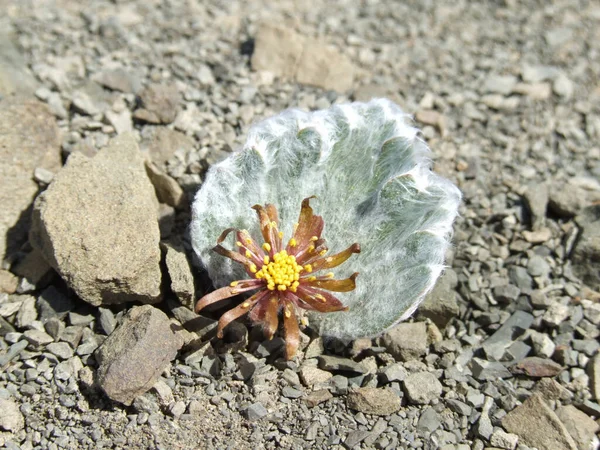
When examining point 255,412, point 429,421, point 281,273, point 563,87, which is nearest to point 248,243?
point 281,273

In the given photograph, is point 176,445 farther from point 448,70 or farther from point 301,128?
point 448,70

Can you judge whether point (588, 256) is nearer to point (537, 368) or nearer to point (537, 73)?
point (537, 368)

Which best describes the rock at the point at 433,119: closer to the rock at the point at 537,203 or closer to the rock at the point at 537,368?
the rock at the point at 537,203

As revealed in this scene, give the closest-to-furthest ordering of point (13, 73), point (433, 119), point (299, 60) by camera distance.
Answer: point (13, 73) < point (433, 119) < point (299, 60)

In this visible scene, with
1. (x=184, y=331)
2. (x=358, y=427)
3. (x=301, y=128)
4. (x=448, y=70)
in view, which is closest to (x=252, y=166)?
(x=301, y=128)

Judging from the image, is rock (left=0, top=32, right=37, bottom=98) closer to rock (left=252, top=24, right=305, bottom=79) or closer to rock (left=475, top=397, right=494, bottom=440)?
rock (left=252, top=24, right=305, bottom=79)
